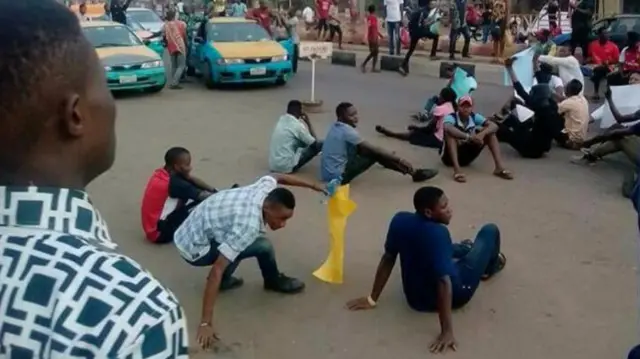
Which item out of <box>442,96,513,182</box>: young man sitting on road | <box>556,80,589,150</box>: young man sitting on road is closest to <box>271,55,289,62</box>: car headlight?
<box>556,80,589,150</box>: young man sitting on road

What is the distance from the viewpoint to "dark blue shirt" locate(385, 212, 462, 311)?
515cm

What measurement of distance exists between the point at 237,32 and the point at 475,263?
12009 mm

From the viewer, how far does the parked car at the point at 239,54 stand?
16.2 meters

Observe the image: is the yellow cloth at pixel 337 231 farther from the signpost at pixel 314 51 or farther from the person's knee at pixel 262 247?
the signpost at pixel 314 51

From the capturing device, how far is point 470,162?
388 inches

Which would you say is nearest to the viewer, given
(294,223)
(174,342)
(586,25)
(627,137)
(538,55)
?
(174,342)

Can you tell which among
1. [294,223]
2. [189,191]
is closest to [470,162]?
[294,223]

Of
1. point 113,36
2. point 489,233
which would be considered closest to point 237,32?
point 113,36

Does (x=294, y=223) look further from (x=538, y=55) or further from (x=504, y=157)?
(x=538, y=55)

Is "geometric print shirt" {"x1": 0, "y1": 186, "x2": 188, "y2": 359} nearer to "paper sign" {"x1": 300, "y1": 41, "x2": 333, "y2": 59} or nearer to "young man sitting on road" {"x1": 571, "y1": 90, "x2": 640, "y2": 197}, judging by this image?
"young man sitting on road" {"x1": 571, "y1": 90, "x2": 640, "y2": 197}

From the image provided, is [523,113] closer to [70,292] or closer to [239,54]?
[239,54]

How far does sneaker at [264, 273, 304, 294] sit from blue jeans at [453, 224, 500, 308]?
1.09 metres

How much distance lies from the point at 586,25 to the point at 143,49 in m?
9.08

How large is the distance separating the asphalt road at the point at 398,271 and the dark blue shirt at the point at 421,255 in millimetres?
182
